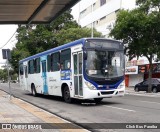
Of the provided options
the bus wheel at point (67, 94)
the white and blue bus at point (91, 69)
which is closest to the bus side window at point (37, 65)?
the white and blue bus at point (91, 69)

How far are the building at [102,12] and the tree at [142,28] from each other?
64.5ft

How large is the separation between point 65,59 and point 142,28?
13836 millimetres

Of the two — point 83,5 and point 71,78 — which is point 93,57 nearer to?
point 71,78

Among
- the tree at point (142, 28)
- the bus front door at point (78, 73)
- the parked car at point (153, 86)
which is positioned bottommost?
the parked car at point (153, 86)

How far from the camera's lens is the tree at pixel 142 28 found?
31.5 m

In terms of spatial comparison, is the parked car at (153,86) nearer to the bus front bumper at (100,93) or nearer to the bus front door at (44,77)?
the bus front door at (44,77)

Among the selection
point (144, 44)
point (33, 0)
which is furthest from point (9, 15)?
point (144, 44)

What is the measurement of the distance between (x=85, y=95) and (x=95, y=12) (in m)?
50.6

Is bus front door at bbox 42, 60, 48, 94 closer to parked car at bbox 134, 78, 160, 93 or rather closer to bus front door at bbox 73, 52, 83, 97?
bus front door at bbox 73, 52, 83, 97

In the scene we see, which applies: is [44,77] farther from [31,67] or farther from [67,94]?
[67,94]

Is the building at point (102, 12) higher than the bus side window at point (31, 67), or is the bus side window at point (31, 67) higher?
the building at point (102, 12)

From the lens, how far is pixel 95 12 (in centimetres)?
6644

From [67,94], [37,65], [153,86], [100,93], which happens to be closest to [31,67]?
[37,65]

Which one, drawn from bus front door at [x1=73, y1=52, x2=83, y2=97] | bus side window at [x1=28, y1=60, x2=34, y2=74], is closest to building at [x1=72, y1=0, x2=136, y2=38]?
bus side window at [x1=28, y1=60, x2=34, y2=74]
